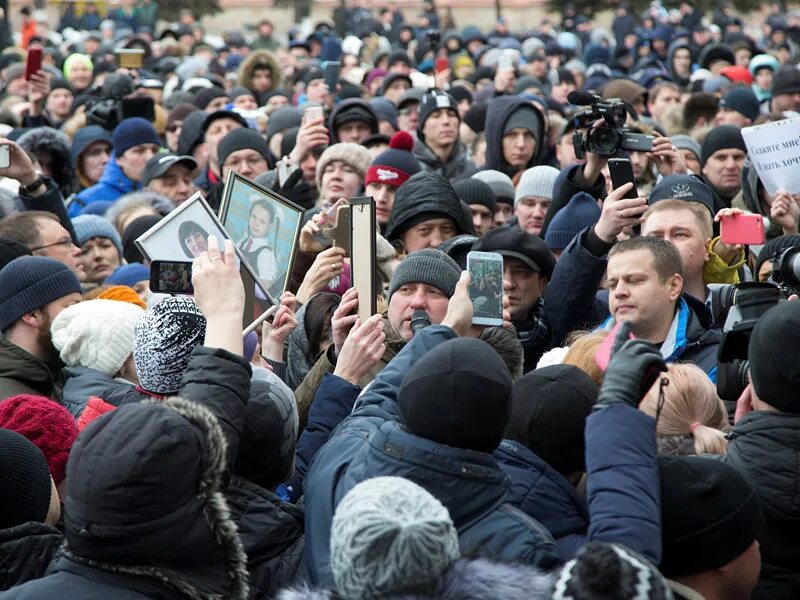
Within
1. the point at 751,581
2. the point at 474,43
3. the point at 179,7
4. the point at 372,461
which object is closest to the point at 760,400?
the point at 751,581

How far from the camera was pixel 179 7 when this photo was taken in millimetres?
32781

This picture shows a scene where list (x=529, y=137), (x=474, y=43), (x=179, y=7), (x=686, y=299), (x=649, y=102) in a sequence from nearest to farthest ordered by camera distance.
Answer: (x=686, y=299) < (x=529, y=137) < (x=649, y=102) < (x=474, y=43) < (x=179, y=7)

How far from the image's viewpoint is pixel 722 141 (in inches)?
324

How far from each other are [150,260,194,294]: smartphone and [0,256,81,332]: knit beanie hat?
122cm

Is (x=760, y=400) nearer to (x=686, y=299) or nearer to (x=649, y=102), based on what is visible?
(x=686, y=299)

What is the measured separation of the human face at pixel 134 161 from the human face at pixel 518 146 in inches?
104

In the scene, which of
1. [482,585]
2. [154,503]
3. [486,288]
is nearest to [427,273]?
[486,288]

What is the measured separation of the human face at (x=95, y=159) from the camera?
9852mm

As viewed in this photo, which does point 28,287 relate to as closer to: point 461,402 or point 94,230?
point 94,230

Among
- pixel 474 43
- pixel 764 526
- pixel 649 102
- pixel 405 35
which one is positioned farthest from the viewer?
pixel 405 35

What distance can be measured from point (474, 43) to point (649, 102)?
28.7 ft

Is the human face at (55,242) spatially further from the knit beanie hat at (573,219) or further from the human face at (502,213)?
the human face at (502,213)

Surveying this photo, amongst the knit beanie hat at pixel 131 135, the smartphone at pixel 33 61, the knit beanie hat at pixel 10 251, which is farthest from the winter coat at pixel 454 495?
the smartphone at pixel 33 61

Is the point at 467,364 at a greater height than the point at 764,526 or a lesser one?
greater
